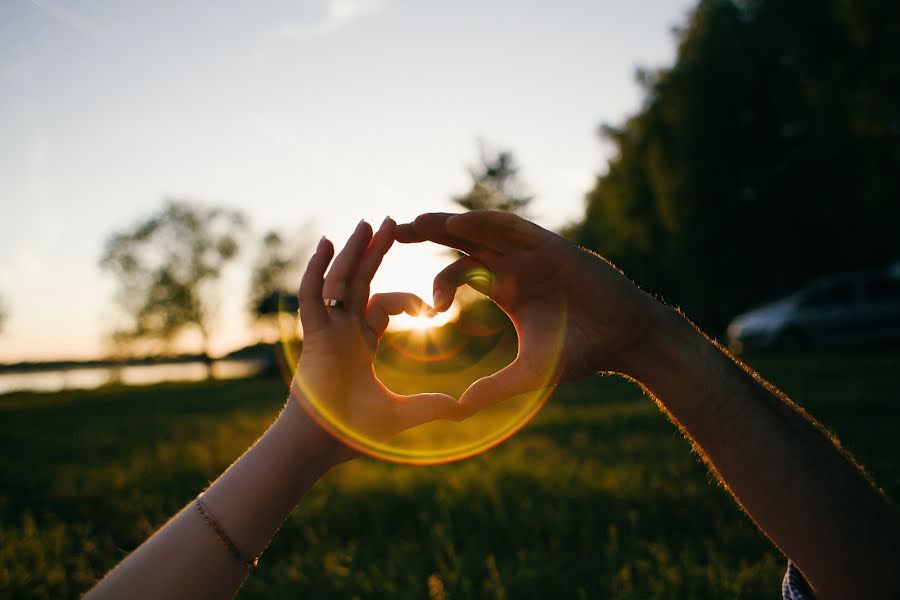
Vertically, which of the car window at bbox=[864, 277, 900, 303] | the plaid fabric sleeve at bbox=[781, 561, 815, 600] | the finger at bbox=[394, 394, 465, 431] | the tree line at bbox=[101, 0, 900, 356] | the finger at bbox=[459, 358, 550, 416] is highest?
the tree line at bbox=[101, 0, 900, 356]

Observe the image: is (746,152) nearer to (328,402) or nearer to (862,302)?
(862,302)

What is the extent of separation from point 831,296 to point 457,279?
18.3m

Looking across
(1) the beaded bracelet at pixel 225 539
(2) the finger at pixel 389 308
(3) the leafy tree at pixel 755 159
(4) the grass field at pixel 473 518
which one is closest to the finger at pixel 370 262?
(2) the finger at pixel 389 308

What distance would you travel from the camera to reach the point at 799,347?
16625 mm

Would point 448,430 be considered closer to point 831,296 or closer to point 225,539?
point 225,539

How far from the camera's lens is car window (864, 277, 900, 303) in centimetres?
1569

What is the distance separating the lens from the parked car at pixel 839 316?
1570 cm

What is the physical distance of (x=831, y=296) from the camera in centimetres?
1642

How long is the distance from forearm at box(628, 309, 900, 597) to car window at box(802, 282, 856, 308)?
1801 centimetres

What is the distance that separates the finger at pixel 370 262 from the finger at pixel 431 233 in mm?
53

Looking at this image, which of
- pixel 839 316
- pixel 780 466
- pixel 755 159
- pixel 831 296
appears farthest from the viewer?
pixel 755 159

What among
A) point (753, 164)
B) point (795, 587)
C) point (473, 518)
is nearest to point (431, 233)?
point (795, 587)

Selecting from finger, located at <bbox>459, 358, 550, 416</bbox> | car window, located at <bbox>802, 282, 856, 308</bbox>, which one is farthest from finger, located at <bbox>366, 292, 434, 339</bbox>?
car window, located at <bbox>802, 282, 856, 308</bbox>

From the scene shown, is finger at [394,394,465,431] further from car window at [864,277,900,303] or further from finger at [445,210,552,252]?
car window at [864,277,900,303]
